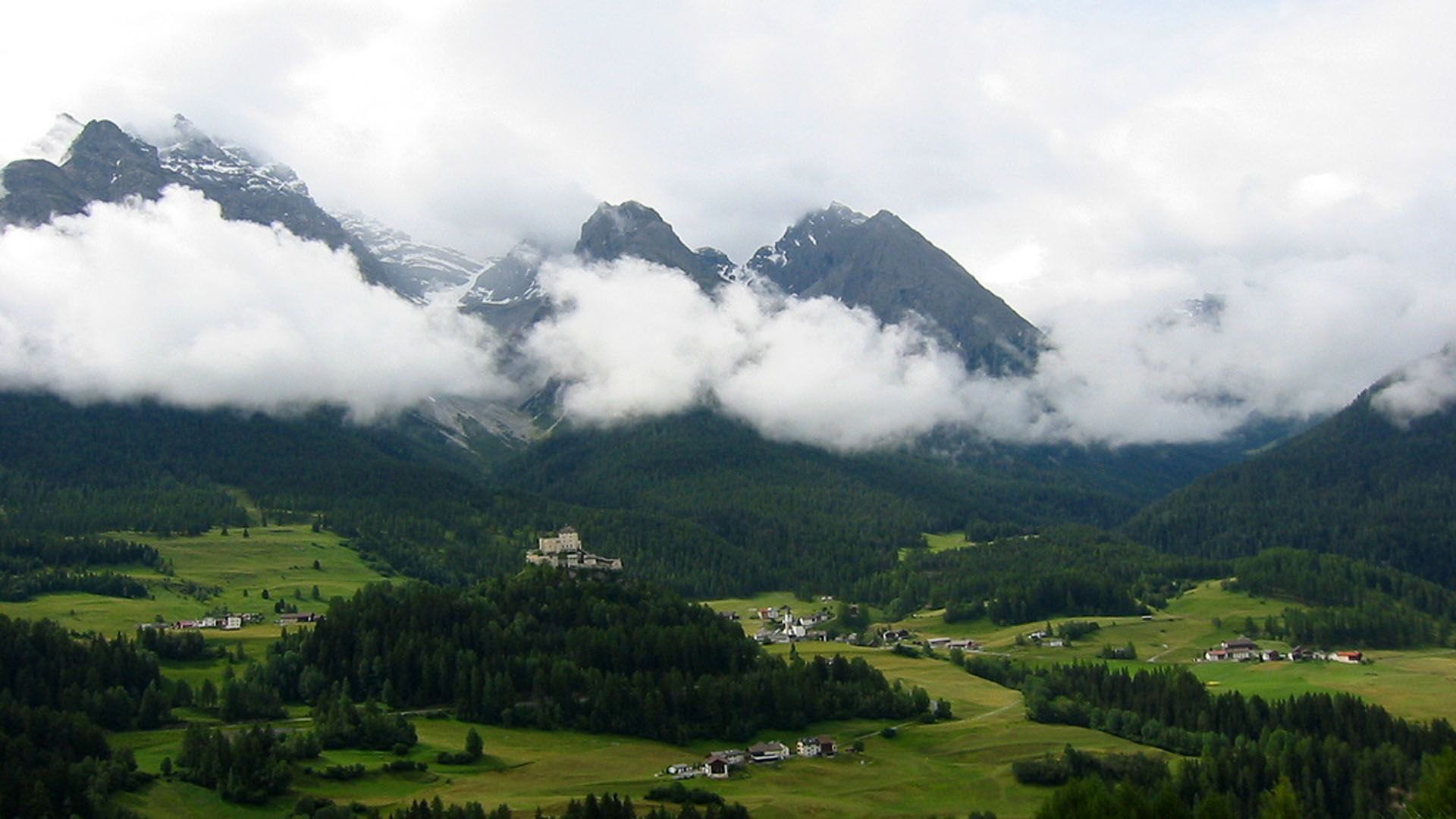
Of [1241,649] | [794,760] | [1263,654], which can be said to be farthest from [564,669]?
[1263,654]

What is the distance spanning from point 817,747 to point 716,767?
48.3 ft

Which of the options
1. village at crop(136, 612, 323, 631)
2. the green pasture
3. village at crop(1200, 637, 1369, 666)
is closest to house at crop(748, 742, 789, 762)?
the green pasture

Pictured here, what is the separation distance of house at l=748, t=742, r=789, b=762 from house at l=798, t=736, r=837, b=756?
1757 millimetres

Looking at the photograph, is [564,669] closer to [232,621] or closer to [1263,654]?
[232,621]

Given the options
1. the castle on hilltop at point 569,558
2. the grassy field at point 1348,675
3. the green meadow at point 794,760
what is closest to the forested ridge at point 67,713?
the green meadow at point 794,760

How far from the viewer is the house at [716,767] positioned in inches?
4783

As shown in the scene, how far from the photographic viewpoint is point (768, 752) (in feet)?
428

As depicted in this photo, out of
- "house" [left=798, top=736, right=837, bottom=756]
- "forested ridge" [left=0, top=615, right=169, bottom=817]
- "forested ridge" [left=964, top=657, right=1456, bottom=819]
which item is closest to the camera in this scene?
"forested ridge" [left=0, top=615, right=169, bottom=817]

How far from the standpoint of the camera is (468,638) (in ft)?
490

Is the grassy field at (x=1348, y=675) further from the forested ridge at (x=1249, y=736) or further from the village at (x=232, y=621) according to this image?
the village at (x=232, y=621)

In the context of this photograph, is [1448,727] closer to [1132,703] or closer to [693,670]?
[1132,703]

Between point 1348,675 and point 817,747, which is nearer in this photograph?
point 817,747

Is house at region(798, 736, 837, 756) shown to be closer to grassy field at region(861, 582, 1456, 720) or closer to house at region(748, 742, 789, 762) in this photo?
house at region(748, 742, 789, 762)

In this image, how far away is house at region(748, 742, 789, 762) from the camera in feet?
424
